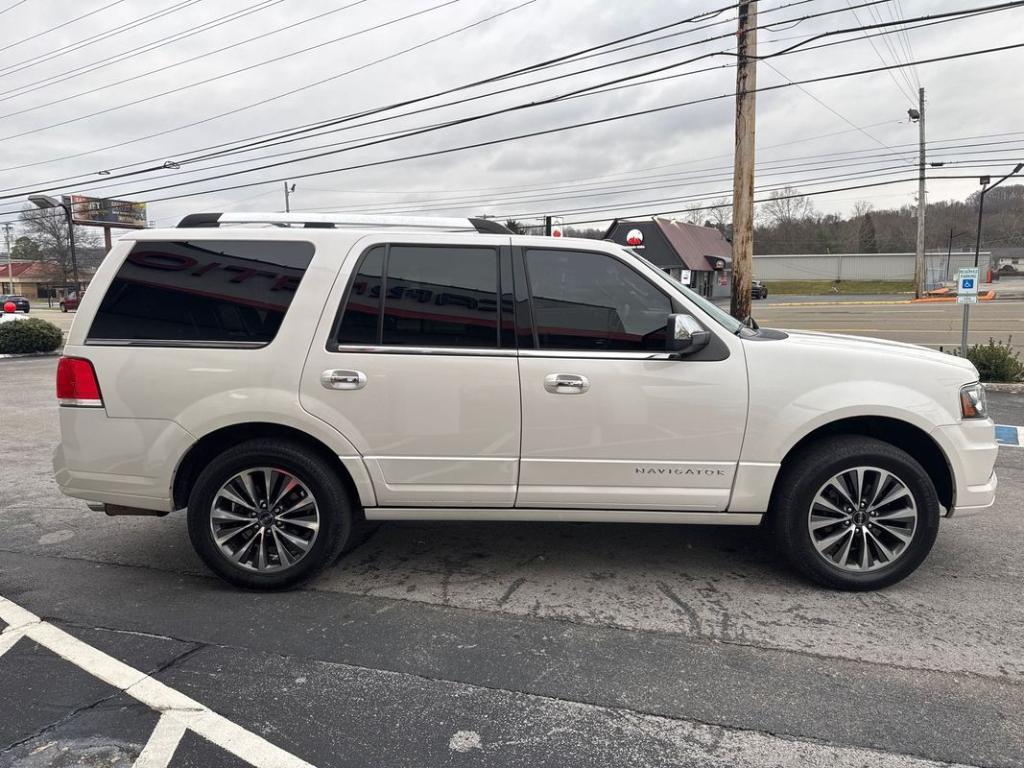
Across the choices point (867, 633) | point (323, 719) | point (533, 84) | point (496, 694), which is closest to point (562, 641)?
point (496, 694)

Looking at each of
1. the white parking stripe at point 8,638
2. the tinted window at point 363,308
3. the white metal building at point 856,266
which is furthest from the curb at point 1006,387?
the white metal building at point 856,266

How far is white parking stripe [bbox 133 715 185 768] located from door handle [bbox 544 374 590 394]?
7.30 feet

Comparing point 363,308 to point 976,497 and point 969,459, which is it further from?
point 976,497

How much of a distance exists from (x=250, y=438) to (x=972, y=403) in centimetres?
397

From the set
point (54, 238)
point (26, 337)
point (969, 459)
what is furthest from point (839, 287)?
point (54, 238)

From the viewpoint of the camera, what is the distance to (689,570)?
4250 millimetres

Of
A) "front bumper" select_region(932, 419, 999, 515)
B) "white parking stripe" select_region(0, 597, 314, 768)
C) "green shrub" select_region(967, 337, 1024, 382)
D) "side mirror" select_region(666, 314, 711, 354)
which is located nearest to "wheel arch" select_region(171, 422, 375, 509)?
"white parking stripe" select_region(0, 597, 314, 768)

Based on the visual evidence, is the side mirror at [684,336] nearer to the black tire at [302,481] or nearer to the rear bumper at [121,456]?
the black tire at [302,481]

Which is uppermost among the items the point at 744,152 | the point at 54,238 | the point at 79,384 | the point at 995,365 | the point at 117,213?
the point at 117,213

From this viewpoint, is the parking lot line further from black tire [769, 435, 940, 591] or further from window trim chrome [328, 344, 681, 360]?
window trim chrome [328, 344, 681, 360]

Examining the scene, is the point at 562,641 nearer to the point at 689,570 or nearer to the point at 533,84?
the point at 689,570

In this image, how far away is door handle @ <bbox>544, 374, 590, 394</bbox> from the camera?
3727 mm

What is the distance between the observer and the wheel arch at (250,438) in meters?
3.87

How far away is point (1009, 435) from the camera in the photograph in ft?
25.7
